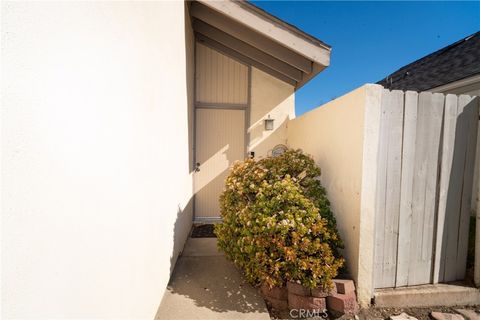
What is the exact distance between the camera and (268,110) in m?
4.57

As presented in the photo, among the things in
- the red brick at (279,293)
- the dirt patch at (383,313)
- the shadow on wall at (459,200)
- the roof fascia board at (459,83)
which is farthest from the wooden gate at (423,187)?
the roof fascia board at (459,83)

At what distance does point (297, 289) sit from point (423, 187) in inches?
68.9

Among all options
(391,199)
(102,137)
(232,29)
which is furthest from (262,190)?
(232,29)

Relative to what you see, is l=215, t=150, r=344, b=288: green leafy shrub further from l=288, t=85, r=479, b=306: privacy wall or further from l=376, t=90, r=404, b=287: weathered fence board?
l=376, t=90, r=404, b=287: weathered fence board

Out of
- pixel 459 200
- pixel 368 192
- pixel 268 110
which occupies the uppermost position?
pixel 268 110

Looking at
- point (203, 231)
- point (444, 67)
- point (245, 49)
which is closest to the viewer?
A: point (203, 231)

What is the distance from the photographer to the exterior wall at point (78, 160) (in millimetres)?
699

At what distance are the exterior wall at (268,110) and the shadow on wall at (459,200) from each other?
274 cm

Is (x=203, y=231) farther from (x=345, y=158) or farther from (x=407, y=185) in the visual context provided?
(x=407, y=185)

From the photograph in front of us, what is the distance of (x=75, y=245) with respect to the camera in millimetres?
962

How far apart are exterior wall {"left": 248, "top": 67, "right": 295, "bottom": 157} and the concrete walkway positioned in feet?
8.27

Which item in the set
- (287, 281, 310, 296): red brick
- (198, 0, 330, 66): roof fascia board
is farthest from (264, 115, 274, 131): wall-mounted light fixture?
(287, 281, 310, 296): red brick

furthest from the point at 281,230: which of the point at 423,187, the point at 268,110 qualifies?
the point at 268,110

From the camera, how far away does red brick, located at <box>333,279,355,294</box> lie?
6.63ft
